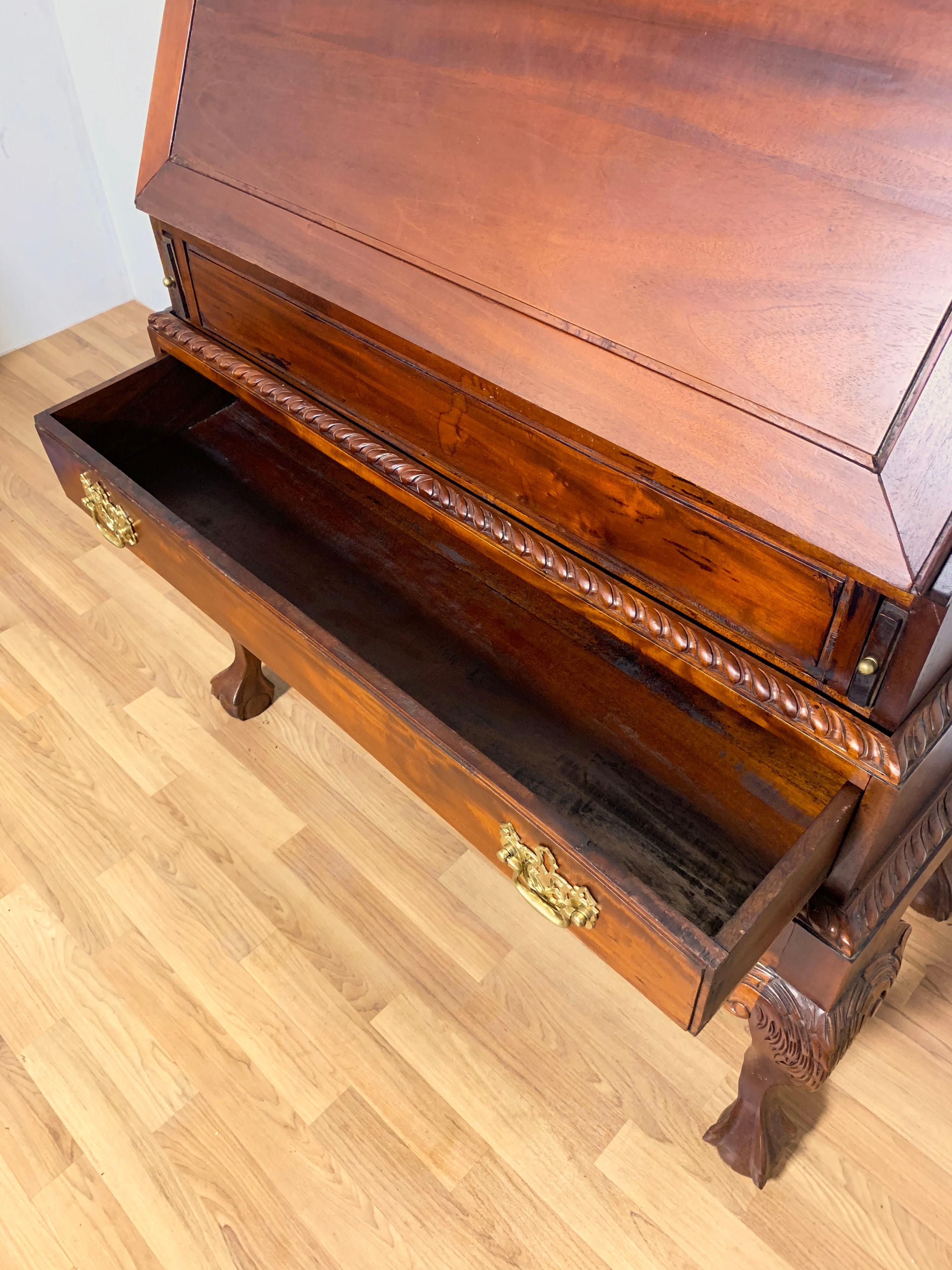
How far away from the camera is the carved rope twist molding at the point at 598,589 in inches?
28.8

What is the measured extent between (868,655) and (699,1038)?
72 cm

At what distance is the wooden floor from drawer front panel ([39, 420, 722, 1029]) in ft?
1.45

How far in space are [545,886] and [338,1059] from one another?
1.82ft

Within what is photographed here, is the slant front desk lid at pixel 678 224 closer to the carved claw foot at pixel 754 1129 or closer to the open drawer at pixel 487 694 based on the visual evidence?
the open drawer at pixel 487 694

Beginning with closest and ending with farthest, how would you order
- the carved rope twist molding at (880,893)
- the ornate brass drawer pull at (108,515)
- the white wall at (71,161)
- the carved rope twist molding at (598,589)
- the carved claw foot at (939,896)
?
1. the carved rope twist molding at (598,589)
2. the carved rope twist molding at (880,893)
3. the ornate brass drawer pull at (108,515)
4. the carved claw foot at (939,896)
5. the white wall at (71,161)

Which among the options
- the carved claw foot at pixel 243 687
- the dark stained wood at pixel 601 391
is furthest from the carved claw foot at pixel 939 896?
the carved claw foot at pixel 243 687

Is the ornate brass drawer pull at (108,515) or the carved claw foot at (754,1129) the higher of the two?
the ornate brass drawer pull at (108,515)

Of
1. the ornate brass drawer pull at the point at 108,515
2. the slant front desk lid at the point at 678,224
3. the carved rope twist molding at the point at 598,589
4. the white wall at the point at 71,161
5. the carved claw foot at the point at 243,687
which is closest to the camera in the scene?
the slant front desk lid at the point at 678,224

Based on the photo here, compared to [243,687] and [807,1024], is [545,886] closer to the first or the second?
[807,1024]

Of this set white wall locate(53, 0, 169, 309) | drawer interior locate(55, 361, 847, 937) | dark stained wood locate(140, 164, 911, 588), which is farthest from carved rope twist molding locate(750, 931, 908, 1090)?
white wall locate(53, 0, 169, 309)

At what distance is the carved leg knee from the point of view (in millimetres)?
906

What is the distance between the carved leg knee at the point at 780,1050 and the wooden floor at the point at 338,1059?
0.17 ft

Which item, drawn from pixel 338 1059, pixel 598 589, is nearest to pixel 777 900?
pixel 598 589

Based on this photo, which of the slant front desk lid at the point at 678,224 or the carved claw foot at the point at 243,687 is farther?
the carved claw foot at the point at 243,687
